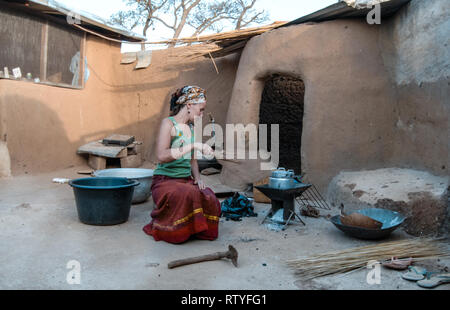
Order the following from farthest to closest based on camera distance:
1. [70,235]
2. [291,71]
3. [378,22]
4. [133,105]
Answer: [133,105] < [291,71] < [378,22] < [70,235]

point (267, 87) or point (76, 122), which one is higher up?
point (267, 87)

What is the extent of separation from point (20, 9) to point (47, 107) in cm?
171

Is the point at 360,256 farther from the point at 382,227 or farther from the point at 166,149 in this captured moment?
the point at 166,149

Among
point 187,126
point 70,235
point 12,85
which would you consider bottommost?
point 70,235

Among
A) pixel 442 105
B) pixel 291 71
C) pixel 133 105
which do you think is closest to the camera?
pixel 442 105

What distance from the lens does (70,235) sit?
3.40 metres

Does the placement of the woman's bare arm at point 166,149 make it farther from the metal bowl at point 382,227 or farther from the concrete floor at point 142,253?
the metal bowl at point 382,227

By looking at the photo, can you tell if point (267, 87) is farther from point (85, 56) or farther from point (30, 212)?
point (30, 212)

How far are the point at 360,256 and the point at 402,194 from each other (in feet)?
4.26

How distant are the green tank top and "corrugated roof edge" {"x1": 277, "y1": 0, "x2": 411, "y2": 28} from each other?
2.56 meters

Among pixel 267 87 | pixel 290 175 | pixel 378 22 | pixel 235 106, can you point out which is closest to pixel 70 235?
pixel 290 175

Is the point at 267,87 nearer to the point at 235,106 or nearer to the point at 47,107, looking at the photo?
the point at 235,106

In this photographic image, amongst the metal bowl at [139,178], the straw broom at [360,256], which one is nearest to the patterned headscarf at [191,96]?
the metal bowl at [139,178]

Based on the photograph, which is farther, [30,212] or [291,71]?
[291,71]
